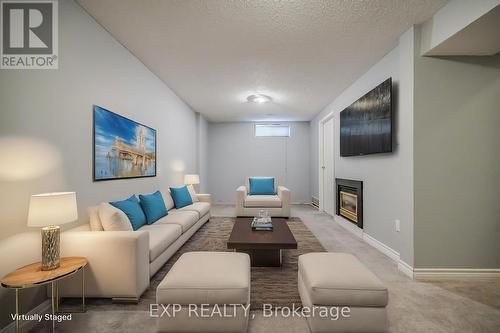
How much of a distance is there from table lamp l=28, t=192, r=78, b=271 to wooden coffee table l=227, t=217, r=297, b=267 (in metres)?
1.38

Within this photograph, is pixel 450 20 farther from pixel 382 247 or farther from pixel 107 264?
pixel 107 264

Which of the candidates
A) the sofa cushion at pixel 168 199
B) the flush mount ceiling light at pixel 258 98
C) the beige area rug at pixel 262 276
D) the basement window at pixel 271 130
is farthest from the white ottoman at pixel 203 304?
the basement window at pixel 271 130

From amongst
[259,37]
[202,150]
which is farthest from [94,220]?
[202,150]

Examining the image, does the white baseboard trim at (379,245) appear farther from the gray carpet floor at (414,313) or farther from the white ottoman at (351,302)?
the white ottoman at (351,302)

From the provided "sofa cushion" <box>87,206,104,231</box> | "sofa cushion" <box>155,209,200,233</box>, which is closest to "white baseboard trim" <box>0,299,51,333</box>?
"sofa cushion" <box>87,206,104,231</box>

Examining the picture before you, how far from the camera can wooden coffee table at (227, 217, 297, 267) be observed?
2248 millimetres

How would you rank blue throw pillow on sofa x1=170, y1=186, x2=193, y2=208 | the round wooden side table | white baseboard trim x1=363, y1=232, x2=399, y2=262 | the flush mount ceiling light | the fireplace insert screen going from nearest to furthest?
the round wooden side table < white baseboard trim x1=363, y1=232, x2=399, y2=262 < the fireplace insert screen < blue throw pillow on sofa x1=170, y1=186, x2=193, y2=208 < the flush mount ceiling light

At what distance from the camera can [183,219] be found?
3.07 metres

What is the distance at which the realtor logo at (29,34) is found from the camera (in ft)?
5.30

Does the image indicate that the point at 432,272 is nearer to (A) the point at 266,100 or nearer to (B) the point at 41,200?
(B) the point at 41,200

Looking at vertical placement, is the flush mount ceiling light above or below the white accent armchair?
above

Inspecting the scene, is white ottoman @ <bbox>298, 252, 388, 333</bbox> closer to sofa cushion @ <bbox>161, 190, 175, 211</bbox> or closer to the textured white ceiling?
the textured white ceiling

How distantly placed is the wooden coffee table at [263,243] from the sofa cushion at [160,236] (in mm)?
696

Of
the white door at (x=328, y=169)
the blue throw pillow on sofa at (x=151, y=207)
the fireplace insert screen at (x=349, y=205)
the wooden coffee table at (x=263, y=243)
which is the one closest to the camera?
the wooden coffee table at (x=263, y=243)
